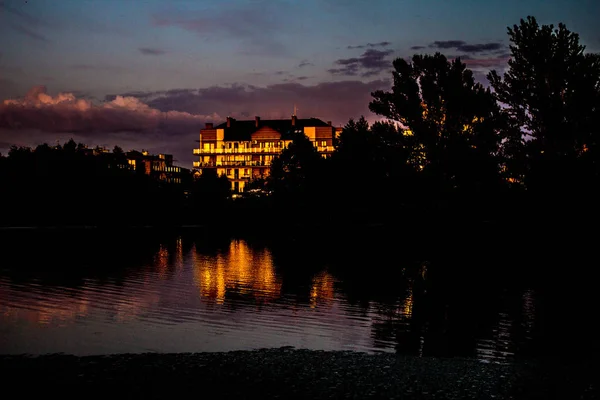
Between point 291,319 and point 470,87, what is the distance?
59607 millimetres

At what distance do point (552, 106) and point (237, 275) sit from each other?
1263 inches

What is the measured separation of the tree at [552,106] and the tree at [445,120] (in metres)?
10.7

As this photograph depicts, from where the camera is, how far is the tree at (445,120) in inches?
2916

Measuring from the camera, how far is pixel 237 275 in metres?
44.0

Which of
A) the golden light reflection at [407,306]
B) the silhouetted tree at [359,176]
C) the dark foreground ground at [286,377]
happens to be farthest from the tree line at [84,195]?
the dark foreground ground at [286,377]

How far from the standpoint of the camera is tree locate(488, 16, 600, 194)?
55.8 m

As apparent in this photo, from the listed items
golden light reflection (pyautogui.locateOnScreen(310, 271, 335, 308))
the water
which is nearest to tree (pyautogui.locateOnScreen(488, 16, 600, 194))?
the water

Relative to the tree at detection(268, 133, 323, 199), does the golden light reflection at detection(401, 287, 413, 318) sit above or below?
below

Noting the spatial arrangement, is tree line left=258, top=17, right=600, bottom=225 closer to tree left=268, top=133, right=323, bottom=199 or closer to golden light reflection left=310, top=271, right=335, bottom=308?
tree left=268, top=133, right=323, bottom=199

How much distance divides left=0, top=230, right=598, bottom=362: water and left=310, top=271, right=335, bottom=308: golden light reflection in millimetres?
98

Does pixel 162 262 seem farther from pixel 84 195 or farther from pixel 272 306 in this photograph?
pixel 84 195

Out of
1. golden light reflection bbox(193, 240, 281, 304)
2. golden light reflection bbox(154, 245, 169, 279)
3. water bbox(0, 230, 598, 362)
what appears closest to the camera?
water bbox(0, 230, 598, 362)

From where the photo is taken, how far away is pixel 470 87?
80.3 metres

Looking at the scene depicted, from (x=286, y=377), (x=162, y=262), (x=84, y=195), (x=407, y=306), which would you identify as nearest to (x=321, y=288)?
(x=407, y=306)
